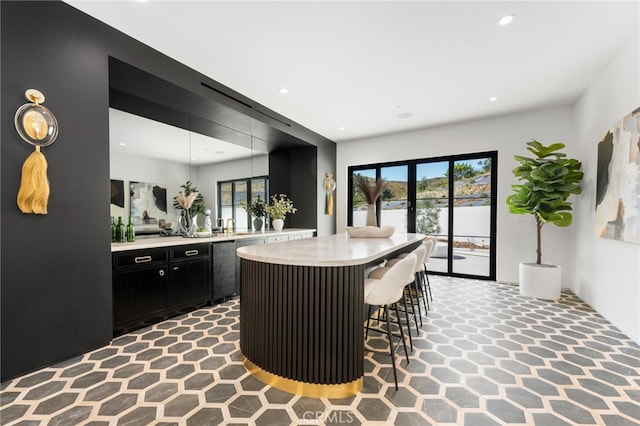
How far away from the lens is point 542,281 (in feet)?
12.3

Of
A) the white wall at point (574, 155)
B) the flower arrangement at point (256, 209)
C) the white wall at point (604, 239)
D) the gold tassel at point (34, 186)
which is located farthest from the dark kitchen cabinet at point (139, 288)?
the white wall at point (604, 239)

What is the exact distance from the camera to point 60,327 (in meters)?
2.12

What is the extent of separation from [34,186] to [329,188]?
4.54 metres

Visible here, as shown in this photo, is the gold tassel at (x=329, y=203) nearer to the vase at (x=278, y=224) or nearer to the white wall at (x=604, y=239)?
the vase at (x=278, y=224)

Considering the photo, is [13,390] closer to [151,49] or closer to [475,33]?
[151,49]

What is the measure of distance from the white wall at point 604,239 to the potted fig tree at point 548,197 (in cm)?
21

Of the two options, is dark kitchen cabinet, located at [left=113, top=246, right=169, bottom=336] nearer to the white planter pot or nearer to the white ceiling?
the white ceiling

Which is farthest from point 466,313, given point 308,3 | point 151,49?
point 151,49

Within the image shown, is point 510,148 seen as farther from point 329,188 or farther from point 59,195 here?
point 59,195

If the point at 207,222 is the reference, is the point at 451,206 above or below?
above

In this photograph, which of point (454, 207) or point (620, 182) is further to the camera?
point (454, 207)

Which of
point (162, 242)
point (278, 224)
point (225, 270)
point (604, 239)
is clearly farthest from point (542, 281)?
point (162, 242)

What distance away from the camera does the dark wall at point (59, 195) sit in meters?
1.87

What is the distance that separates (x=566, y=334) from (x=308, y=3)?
3889mm
